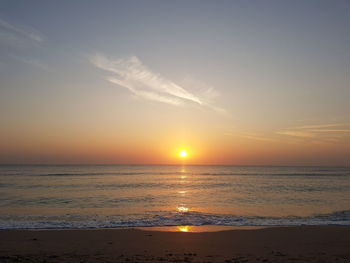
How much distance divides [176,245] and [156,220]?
7218mm

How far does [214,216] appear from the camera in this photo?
70.9 feet

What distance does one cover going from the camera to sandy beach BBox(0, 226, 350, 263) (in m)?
10.9

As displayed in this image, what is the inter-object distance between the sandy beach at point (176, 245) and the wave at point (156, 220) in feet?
6.40

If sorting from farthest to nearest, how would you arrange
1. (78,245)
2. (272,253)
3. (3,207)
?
(3,207), (78,245), (272,253)

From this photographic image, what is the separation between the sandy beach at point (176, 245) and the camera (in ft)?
35.8

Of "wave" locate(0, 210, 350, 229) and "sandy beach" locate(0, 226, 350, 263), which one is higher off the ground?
"sandy beach" locate(0, 226, 350, 263)

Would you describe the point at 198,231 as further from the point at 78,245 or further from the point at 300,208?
the point at 300,208

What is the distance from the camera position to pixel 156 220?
65.7 ft

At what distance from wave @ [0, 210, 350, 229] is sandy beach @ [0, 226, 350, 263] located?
1.95 metres

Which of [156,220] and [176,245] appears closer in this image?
[176,245]

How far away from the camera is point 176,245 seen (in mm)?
13008

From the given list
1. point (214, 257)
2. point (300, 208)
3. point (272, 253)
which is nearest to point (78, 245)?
point (214, 257)

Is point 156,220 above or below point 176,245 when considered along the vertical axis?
below

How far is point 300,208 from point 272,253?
1588 cm
